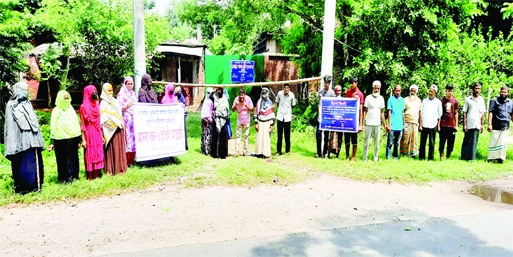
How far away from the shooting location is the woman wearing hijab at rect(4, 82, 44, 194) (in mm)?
5859

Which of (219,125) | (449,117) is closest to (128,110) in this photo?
(219,125)

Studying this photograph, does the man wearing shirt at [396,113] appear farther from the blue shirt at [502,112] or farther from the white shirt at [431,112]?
the blue shirt at [502,112]

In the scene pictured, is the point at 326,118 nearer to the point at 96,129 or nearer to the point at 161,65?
the point at 96,129

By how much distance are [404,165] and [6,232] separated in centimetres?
716

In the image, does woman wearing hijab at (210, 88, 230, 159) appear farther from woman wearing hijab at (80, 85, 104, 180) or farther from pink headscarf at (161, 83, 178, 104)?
woman wearing hijab at (80, 85, 104, 180)

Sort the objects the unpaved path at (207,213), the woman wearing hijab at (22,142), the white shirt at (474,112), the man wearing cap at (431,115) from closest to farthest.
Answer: the unpaved path at (207,213)
the woman wearing hijab at (22,142)
the man wearing cap at (431,115)
the white shirt at (474,112)

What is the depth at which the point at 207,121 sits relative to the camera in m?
8.91

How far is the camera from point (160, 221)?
5246 millimetres

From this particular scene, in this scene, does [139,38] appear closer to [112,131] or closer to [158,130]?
[158,130]

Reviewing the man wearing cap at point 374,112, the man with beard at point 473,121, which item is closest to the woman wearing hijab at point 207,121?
the man wearing cap at point 374,112

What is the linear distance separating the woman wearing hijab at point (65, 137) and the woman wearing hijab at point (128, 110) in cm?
109

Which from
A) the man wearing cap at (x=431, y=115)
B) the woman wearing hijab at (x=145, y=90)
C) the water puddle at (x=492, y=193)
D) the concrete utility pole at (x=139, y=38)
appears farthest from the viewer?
the man wearing cap at (x=431, y=115)

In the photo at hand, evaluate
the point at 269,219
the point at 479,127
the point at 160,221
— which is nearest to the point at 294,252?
the point at 269,219

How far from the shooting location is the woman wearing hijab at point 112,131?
7.02 metres
